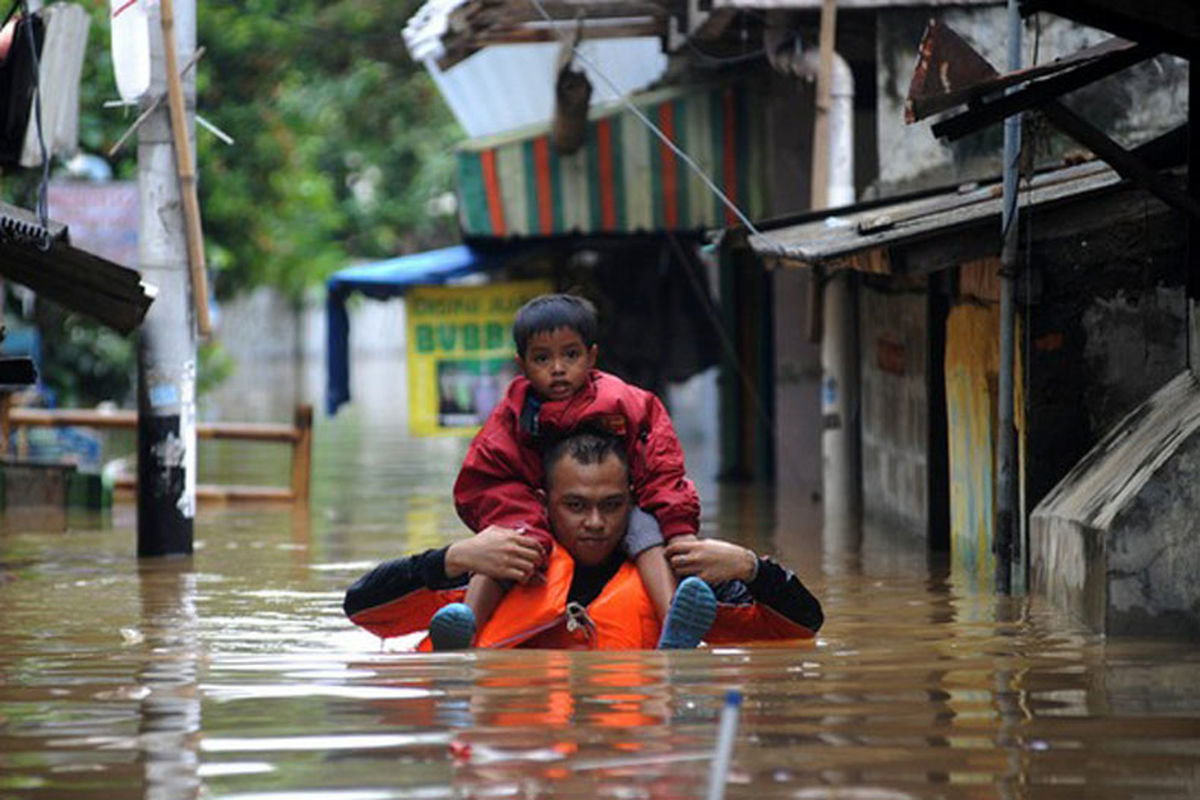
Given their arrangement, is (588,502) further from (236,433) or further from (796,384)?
(796,384)

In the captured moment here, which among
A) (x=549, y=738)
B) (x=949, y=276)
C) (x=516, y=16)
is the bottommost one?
(x=549, y=738)

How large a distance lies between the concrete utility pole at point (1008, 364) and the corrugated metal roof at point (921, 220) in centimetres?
36

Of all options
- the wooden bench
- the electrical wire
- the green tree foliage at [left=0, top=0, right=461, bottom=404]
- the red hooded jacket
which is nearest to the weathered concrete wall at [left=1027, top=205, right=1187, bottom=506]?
the red hooded jacket

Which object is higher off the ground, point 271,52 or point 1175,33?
point 271,52

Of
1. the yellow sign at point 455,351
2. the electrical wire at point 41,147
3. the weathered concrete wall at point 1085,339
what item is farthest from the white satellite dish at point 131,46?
the yellow sign at point 455,351

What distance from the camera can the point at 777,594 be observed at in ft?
28.6

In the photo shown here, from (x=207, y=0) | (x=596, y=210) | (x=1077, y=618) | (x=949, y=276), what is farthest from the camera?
(x=207, y=0)

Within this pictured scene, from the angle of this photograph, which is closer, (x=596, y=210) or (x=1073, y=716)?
(x=1073, y=716)

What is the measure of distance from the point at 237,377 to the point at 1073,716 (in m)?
48.9

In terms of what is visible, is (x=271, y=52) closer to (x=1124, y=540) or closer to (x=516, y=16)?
(x=516, y=16)

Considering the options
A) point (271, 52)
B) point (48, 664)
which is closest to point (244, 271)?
point (271, 52)

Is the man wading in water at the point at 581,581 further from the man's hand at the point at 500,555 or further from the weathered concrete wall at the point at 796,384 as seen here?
the weathered concrete wall at the point at 796,384

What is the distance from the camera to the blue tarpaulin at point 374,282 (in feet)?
72.5

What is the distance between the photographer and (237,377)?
2179 inches
